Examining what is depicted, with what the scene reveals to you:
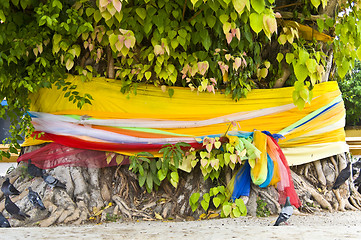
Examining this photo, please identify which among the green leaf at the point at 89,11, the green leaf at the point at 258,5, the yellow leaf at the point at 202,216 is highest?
the green leaf at the point at 89,11

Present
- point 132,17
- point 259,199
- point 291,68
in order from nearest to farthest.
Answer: point 132,17 → point 259,199 → point 291,68

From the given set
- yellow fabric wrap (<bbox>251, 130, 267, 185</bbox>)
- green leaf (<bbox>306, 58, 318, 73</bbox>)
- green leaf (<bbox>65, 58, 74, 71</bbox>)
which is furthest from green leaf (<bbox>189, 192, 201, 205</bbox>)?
green leaf (<bbox>65, 58, 74, 71</bbox>)

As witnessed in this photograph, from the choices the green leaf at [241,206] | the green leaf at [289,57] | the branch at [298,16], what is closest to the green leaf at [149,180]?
the green leaf at [241,206]

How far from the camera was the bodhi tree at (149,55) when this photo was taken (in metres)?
3.91

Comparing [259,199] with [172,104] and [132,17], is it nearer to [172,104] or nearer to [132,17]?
[172,104]

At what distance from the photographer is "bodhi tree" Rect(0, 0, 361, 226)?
391 cm

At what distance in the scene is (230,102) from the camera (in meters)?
4.43

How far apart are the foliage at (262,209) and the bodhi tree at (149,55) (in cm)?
8

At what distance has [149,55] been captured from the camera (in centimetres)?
405

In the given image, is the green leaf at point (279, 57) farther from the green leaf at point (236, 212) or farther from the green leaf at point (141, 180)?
the green leaf at point (141, 180)

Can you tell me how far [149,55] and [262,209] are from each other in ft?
5.96

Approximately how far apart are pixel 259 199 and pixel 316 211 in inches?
25.0

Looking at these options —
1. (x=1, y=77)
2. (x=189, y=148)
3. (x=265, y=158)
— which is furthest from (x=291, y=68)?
(x=1, y=77)

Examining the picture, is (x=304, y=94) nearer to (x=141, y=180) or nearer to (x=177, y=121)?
(x=177, y=121)
